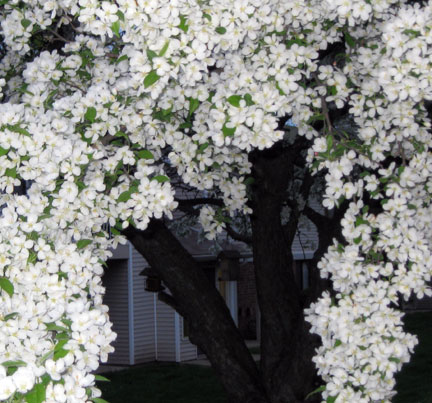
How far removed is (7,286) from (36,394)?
725mm

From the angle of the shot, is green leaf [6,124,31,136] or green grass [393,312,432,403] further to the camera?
green grass [393,312,432,403]

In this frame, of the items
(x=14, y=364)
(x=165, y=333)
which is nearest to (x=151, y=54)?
(x=14, y=364)

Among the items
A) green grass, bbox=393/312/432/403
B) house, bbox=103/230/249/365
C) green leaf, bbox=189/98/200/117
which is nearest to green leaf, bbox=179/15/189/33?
green leaf, bbox=189/98/200/117

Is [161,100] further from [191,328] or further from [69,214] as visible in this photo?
[191,328]

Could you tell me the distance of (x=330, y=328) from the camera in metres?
4.61

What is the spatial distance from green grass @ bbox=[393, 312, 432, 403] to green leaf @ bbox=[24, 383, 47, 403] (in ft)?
32.2

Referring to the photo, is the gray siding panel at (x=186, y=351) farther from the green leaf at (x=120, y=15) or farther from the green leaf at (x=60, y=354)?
the green leaf at (x=60, y=354)

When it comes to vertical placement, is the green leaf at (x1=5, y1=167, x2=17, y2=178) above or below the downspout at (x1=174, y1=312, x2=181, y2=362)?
above

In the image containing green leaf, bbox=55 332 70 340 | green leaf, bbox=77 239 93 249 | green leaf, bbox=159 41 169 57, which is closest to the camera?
green leaf, bbox=55 332 70 340

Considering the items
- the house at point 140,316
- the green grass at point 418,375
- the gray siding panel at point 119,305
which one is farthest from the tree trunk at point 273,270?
the gray siding panel at point 119,305

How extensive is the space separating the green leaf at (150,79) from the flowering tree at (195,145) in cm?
1

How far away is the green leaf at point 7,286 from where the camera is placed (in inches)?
145

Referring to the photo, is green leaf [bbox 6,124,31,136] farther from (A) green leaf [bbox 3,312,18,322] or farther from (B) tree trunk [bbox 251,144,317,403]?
(B) tree trunk [bbox 251,144,317,403]

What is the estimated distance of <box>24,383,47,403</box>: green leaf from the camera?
10.2 ft
